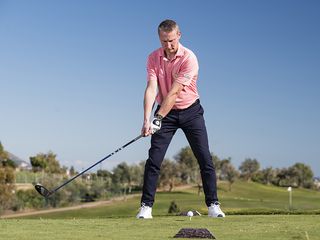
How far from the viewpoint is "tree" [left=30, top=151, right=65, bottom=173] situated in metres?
133

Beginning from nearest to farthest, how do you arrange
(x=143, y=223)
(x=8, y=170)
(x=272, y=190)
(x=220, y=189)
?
(x=143, y=223), (x=8, y=170), (x=220, y=189), (x=272, y=190)

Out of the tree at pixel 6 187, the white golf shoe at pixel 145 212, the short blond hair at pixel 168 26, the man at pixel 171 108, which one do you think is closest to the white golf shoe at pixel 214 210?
the man at pixel 171 108

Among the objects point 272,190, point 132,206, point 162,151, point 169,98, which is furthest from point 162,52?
point 272,190

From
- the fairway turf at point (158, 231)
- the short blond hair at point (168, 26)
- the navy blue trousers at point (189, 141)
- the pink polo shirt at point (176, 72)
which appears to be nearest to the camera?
the fairway turf at point (158, 231)

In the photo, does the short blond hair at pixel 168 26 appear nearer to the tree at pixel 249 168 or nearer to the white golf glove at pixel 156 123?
the white golf glove at pixel 156 123

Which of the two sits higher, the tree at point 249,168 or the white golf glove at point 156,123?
the tree at point 249,168

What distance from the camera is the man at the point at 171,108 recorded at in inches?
356

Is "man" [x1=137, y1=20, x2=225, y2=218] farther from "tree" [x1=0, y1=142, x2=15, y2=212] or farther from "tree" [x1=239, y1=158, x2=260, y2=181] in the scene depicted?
"tree" [x1=239, y1=158, x2=260, y2=181]

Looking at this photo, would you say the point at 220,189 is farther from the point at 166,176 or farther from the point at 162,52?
the point at 162,52

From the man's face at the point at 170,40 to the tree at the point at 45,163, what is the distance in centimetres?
12483

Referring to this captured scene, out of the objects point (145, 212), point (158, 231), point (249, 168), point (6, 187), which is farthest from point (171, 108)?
point (249, 168)

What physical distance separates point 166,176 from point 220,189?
15.7 metres

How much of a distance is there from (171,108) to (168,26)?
1.26 meters

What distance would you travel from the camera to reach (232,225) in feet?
24.8
